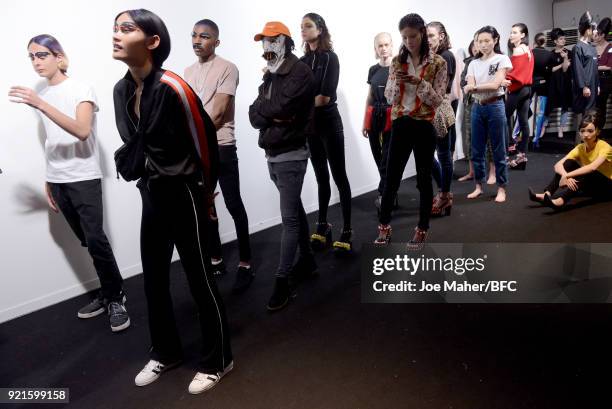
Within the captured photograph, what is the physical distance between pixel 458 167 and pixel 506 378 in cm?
404

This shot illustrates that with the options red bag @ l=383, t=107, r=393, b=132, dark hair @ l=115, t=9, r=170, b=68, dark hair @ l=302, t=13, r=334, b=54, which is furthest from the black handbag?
red bag @ l=383, t=107, r=393, b=132

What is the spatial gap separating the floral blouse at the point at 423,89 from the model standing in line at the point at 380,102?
634mm

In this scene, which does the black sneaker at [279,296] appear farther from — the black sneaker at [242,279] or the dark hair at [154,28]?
the dark hair at [154,28]

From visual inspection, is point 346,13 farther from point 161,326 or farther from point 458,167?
point 161,326

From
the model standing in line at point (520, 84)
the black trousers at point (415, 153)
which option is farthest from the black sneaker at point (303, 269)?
the model standing in line at point (520, 84)

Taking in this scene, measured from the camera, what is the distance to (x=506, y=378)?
1.69 meters

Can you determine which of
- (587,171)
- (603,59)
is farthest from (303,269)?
(603,59)

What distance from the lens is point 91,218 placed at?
2322 millimetres

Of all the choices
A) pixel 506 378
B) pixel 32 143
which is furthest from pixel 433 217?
pixel 32 143

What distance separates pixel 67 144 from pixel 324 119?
1472 mm

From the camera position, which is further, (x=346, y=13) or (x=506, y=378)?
(x=346, y=13)

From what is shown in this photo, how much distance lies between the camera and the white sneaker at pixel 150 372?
1.86m

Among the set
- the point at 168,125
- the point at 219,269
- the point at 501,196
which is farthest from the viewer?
the point at 501,196
